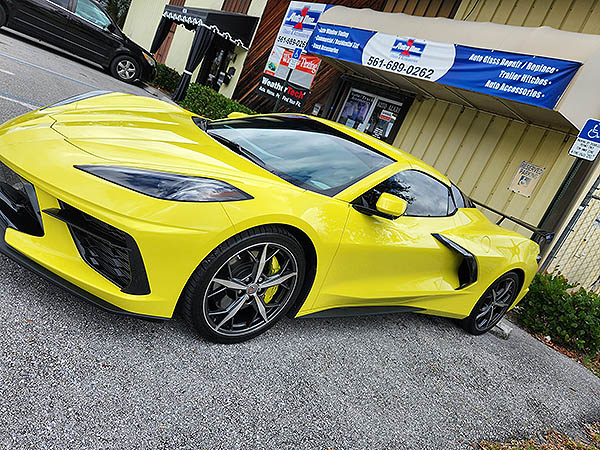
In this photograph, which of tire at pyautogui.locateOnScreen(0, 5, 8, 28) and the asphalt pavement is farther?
tire at pyautogui.locateOnScreen(0, 5, 8, 28)

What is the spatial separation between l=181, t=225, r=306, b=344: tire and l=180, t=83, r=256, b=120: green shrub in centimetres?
782

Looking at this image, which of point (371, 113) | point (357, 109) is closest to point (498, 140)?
point (371, 113)

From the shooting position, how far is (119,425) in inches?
73.6

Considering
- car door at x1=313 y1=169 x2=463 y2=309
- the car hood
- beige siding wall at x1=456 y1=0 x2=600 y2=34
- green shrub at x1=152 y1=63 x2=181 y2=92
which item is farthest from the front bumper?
green shrub at x1=152 y1=63 x2=181 y2=92

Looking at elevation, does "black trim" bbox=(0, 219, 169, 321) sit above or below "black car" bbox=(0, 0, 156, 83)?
below

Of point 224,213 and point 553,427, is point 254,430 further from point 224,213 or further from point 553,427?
point 553,427

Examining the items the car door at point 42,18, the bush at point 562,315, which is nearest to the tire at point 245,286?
the bush at point 562,315

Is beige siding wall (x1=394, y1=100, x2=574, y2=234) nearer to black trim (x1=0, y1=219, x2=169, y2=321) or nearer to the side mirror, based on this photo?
the side mirror

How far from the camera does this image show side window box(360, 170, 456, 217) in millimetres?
3121

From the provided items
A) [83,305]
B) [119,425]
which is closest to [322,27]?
[83,305]

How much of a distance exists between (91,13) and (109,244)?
1144 centimetres

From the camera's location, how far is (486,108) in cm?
760

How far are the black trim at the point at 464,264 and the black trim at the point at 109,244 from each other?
2.16m

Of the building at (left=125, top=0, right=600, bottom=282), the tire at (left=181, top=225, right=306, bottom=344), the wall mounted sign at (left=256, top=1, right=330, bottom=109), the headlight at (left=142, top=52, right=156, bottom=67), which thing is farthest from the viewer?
the headlight at (left=142, top=52, right=156, bottom=67)
